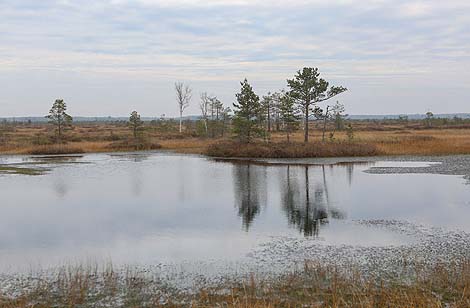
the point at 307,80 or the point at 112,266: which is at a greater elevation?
the point at 307,80

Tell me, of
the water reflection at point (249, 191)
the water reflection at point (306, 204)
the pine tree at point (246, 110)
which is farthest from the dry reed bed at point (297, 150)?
the water reflection at point (306, 204)

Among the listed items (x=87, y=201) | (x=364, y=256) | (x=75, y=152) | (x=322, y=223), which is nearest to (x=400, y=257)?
(x=364, y=256)

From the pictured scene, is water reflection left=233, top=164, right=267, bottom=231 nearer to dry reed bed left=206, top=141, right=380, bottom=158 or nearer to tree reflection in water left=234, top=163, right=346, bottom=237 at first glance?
tree reflection in water left=234, top=163, right=346, bottom=237

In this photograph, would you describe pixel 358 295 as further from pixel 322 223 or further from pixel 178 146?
pixel 178 146

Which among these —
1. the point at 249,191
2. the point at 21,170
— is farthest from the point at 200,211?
→ the point at 21,170

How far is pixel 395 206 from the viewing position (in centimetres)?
1916

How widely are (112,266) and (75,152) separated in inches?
1686

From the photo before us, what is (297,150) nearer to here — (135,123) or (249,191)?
(249,191)

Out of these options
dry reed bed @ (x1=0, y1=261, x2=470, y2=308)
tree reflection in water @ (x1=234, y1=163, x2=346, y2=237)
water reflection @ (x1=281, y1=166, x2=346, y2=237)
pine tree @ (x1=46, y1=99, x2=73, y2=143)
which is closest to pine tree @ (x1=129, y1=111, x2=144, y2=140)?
pine tree @ (x1=46, y1=99, x2=73, y2=143)

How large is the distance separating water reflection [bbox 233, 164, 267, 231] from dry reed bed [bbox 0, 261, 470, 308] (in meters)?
5.89

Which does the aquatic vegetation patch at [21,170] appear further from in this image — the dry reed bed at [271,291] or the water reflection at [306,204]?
the dry reed bed at [271,291]

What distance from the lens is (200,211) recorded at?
18891 millimetres

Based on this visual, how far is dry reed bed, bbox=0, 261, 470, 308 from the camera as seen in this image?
857 centimetres

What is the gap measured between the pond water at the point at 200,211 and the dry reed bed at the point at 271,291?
7.17 ft
